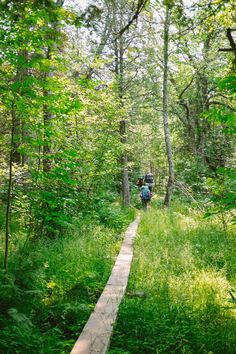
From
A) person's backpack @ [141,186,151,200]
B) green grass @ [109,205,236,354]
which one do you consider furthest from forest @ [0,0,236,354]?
person's backpack @ [141,186,151,200]

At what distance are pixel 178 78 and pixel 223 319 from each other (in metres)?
19.8

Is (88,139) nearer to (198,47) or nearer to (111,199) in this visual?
(111,199)

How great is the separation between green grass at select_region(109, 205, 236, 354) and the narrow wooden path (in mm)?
141

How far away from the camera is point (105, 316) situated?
4109mm

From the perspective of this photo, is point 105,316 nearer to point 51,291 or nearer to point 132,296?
point 132,296

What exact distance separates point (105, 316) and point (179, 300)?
1.32 meters

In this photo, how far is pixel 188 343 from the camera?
365 centimetres

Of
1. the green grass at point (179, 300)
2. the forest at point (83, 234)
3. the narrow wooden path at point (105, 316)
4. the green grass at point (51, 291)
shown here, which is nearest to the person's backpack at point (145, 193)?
the forest at point (83, 234)

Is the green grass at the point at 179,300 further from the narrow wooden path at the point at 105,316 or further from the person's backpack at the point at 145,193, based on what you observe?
the person's backpack at the point at 145,193

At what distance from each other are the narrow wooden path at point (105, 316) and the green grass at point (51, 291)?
15 cm

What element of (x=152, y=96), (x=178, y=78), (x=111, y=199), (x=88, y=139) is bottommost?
(x=111, y=199)

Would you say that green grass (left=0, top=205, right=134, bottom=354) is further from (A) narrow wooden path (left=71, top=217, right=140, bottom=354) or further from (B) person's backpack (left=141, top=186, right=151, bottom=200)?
(B) person's backpack (left=141, top=186, right=151, bottom=200)

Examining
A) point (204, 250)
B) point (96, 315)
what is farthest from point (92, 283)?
point (204, 250)

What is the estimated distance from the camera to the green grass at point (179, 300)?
3.64 metres
